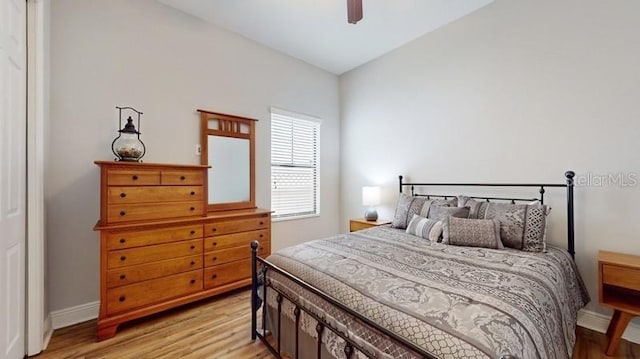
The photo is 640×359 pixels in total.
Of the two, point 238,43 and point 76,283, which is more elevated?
point 238,43

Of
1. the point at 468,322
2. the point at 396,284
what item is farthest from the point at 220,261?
the point at 468,322

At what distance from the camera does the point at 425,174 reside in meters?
3.37

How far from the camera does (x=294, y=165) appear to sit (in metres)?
4.00

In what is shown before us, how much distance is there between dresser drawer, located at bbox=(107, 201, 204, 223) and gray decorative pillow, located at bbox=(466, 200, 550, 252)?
2700 millimetres

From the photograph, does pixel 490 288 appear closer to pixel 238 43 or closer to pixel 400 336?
pixel 400 336

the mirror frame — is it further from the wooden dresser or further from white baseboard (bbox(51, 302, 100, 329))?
white baseboard (bbox(51, 302, 100, 329))

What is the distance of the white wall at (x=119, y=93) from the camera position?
7.43 feet

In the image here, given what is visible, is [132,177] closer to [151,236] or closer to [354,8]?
[151,236]

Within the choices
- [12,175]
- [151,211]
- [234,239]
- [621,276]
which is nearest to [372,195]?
[234,239]

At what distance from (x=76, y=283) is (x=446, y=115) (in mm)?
4059

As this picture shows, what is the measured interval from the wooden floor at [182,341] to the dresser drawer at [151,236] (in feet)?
2.26

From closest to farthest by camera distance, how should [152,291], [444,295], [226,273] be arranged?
[444,295], [152,291], [226,273]

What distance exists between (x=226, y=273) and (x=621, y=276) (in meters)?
3.12

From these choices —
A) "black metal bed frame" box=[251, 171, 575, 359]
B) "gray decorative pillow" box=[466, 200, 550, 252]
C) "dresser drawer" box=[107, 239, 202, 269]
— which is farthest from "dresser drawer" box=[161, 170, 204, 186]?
"gray decorative pillow" box=[466, 200, 550, 252]
